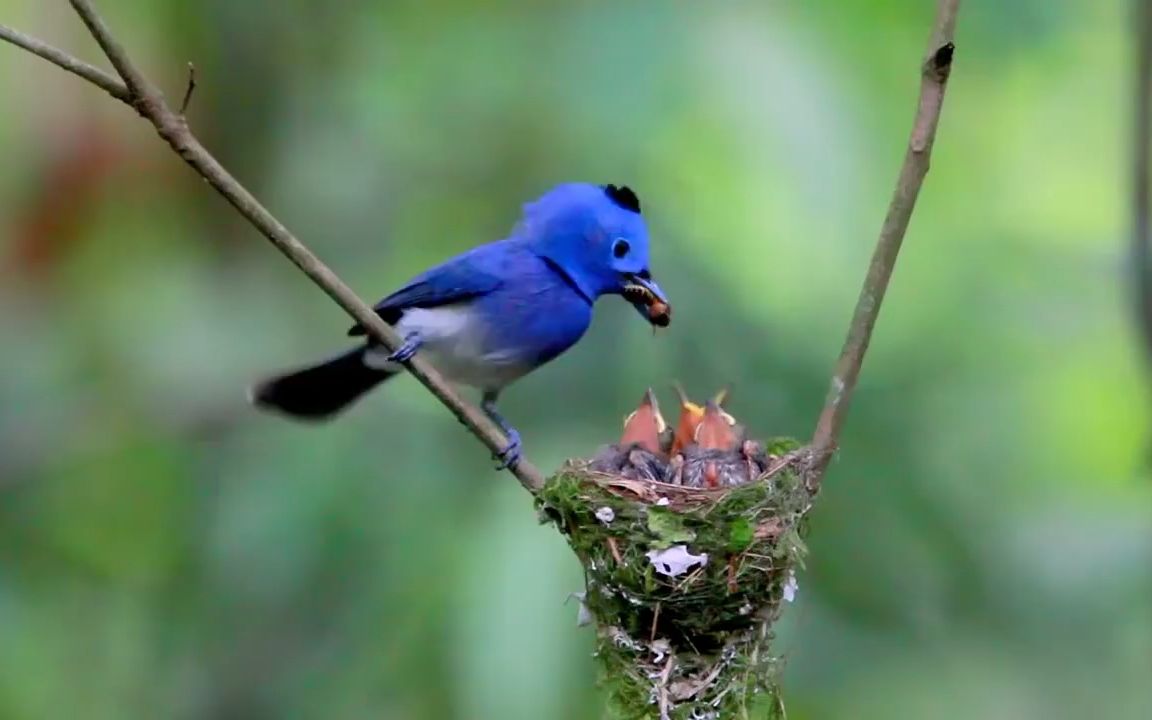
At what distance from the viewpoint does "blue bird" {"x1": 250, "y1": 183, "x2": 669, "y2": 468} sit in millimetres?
3594

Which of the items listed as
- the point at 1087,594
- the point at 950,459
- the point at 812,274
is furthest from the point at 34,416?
the point at 1087,594

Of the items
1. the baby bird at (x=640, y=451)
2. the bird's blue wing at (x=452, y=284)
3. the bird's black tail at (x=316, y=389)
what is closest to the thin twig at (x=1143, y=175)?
the baby bird at (x=640, y=451)

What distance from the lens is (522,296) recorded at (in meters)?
3.66

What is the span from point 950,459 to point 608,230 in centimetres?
138

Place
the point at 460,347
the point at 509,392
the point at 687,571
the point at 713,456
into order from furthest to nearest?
the point at 509,392, the point at 460,347, the point at 713,456, the point at 687,571

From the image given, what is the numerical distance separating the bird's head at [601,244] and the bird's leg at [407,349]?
40 centimetres

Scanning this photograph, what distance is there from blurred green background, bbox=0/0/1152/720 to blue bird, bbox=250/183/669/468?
233mm

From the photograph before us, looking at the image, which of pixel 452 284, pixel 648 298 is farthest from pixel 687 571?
pixel 452 284

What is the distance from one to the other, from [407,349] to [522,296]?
0.55m

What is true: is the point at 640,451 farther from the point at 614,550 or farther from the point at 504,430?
the point at 504,430

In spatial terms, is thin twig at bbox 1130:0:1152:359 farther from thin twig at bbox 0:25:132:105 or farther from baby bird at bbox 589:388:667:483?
thin twig at bbox 0:25:132:105

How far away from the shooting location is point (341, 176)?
4.55 metres

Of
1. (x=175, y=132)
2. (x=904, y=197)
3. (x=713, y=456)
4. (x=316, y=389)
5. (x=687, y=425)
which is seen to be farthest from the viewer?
(x=316, y=389)

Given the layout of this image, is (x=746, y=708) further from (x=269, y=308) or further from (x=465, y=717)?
(x=269, y=308)
